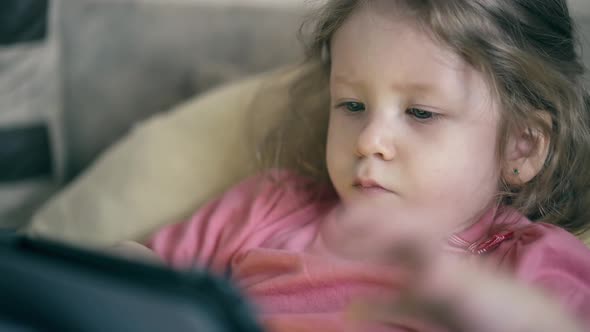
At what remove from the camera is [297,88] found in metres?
1.00

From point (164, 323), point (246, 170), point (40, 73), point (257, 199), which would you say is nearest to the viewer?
point (164, 323)

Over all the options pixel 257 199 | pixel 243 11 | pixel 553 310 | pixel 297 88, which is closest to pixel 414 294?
pixel 553 310

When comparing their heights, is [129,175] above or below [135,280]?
below

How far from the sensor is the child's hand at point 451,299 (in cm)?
42

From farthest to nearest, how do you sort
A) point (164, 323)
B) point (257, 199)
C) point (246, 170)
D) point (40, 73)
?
point (40, 73) < point (246, 170) < point (257, 199) < point (164, 323)

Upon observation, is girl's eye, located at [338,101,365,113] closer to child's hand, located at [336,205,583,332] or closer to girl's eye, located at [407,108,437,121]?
girl's eye, located at [407,108,437,121]

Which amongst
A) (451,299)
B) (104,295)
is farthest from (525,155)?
(104,295)

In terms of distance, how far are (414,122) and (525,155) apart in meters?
0.14

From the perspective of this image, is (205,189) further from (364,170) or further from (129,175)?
(364,170)

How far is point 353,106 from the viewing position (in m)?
0.77

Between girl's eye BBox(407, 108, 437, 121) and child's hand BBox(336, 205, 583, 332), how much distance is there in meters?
0.25

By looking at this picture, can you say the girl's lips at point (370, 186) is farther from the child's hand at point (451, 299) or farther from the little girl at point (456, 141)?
the child's hand at point (451, 299)

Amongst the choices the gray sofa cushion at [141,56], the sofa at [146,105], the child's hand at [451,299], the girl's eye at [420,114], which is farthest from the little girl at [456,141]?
the gray sofa cushion at [141,56]

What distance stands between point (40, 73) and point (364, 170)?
0.79 m
